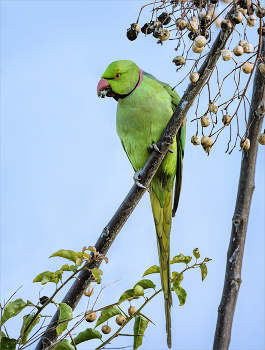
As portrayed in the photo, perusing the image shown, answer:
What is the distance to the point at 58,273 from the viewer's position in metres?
0.80

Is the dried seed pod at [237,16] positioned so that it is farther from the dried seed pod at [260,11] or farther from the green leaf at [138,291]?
the green leaf at [138,291]

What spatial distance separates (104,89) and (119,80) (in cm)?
7

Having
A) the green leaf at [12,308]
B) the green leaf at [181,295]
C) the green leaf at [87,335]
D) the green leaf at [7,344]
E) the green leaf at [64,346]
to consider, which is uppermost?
the green leaf at [181,295]

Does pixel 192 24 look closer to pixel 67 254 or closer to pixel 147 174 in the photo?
pixel 147 174

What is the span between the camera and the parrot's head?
1438 mm

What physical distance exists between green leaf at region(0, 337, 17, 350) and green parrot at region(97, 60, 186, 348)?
66 cm

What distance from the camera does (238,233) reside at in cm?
126

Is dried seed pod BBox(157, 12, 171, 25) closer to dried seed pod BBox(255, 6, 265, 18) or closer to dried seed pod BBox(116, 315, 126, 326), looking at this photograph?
dried seed pod BBox(255, 6, 265, 18)

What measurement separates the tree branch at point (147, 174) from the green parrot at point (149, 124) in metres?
0.27

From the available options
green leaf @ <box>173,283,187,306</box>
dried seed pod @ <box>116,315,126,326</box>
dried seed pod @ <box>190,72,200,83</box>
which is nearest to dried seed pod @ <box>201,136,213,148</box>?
dried seed pod @ <box>190,72,200,83</box>

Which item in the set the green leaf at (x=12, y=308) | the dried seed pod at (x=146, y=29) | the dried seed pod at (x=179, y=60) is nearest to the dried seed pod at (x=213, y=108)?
the dried seed pod at (x=179, y=60)

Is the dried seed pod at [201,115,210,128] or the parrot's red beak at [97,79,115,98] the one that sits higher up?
the parrot's red beak at [97,79,115,98]

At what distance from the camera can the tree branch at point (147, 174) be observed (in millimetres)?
886

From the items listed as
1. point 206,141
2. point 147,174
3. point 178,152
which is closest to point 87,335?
point 147,174
